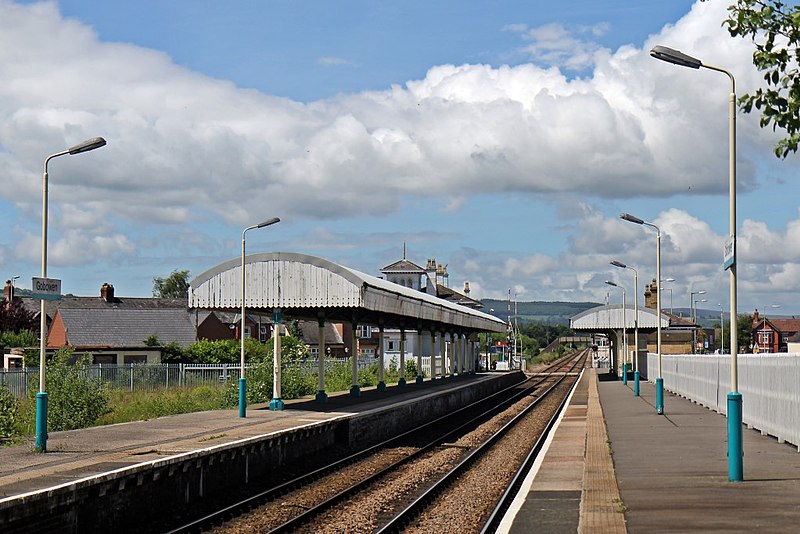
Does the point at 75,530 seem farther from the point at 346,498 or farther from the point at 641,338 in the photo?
the point at 641,338

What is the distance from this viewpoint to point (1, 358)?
54.8 meters

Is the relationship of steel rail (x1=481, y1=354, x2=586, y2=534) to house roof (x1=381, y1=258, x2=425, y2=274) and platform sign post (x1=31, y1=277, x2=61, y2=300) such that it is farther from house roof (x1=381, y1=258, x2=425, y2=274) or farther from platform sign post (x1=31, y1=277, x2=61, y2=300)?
house roof (x1=381, y1=258, x2=425, y2=274)

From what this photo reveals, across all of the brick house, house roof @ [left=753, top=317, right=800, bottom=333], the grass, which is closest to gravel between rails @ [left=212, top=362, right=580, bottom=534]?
the grass

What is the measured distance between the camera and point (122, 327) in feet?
204

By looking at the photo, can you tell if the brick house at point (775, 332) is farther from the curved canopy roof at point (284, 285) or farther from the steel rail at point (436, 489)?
the curved canopy roof at point (284, 285)

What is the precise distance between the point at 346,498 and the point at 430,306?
2139cm

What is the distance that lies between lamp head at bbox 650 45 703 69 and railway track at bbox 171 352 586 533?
22.2 feet

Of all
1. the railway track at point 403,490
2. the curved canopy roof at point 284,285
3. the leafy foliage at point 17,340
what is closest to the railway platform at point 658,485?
the railway track at point 403,490

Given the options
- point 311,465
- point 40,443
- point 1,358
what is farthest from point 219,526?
point 1,358

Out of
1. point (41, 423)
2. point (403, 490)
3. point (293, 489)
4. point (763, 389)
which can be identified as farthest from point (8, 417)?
point (763, 389)

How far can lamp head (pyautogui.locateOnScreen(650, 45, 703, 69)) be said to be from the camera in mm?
14008

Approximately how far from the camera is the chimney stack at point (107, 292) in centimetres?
8162

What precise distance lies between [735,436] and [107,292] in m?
73.7

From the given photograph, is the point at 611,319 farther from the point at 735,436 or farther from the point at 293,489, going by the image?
the point at 735,436
